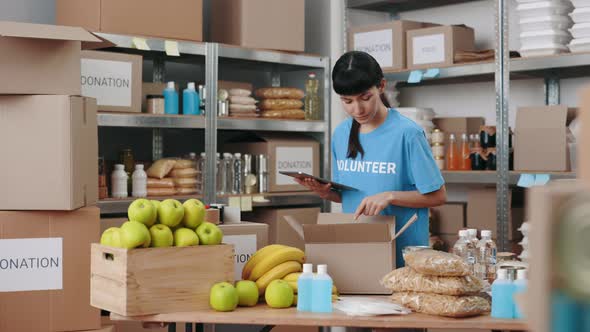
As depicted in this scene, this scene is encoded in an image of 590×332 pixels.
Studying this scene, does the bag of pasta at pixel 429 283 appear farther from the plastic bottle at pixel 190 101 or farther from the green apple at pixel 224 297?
the plastic bottle at pixel 190 101

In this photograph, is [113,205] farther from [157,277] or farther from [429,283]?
[429,283]

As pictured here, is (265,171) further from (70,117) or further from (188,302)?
(188,302)

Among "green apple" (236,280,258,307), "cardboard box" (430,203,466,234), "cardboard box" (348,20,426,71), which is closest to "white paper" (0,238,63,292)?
"green apple" (236,280,258,307)

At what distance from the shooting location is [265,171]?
485cm

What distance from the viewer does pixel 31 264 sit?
314 centimetres

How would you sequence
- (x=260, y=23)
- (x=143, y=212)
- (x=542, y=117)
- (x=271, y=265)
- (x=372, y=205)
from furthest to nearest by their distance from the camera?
(x=260, y=23) < (x=542, y=117) < (x=372, y=205) < (x=271, y=265) < (x=143, y=212)

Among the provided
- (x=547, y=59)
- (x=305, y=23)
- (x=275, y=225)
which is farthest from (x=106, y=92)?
(x=547, y=59)

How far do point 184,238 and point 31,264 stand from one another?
105 centimetres

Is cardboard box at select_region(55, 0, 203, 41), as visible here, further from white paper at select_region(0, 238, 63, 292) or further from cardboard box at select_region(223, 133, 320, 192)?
white paper at select_region(0, 238, 63, 292)

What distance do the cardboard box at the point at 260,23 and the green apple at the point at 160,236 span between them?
8.20ft

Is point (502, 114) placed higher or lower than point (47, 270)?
higher

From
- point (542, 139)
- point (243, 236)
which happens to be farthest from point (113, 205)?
point (542, 139)

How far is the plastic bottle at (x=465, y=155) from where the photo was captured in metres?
4.58

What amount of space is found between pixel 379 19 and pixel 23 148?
292 cm
